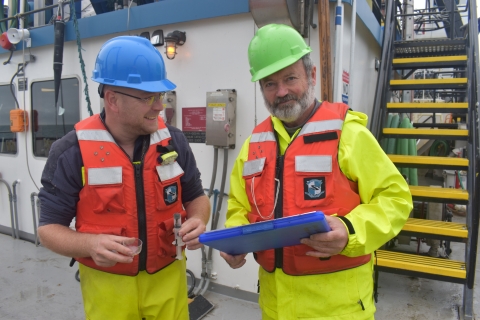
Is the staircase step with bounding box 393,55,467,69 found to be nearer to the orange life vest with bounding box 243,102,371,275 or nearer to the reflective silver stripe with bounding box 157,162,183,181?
the orange life vest with bounding box 243,102,371,275

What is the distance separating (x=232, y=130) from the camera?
139 inches

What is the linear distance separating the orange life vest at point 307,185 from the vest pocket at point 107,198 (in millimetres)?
627

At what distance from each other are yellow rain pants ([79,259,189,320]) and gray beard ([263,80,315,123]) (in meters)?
0.98

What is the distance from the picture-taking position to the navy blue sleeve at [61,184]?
1.65 metres

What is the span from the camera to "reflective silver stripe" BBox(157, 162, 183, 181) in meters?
1.78

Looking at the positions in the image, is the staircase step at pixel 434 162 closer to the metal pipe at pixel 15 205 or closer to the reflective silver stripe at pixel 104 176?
the reflective silver stripe at pixel 104 176

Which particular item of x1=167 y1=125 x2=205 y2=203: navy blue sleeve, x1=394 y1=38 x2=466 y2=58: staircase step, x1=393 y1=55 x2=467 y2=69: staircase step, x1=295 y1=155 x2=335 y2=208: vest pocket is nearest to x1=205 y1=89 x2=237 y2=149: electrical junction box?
x1=167 y1=125 x2=205 y2=203: navy blue sleeve

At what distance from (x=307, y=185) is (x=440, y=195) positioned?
238cm

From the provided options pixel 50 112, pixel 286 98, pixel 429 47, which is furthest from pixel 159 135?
pixel 429 47

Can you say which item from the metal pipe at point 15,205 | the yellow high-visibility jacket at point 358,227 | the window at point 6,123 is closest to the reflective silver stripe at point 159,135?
the yellow high-visibility jacket at point 358,227

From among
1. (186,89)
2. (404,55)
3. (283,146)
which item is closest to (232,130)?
(186,89)

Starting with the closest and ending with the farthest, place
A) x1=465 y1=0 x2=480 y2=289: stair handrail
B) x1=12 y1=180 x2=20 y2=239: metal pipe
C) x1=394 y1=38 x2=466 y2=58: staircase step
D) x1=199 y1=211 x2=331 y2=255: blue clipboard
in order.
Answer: x1=199 y1=211 x2=331 y2=255: blue clipboard, x1=465 y1=0 x2=480 y2=289: stair handrail, x1=394 y1=38 x2=466 y2=58: staircase step, x1=12 y1=180 x2=20 y2=239: metal pipe

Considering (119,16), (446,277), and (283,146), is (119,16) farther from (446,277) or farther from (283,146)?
(446,277)

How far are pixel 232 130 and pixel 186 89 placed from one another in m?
0.77
